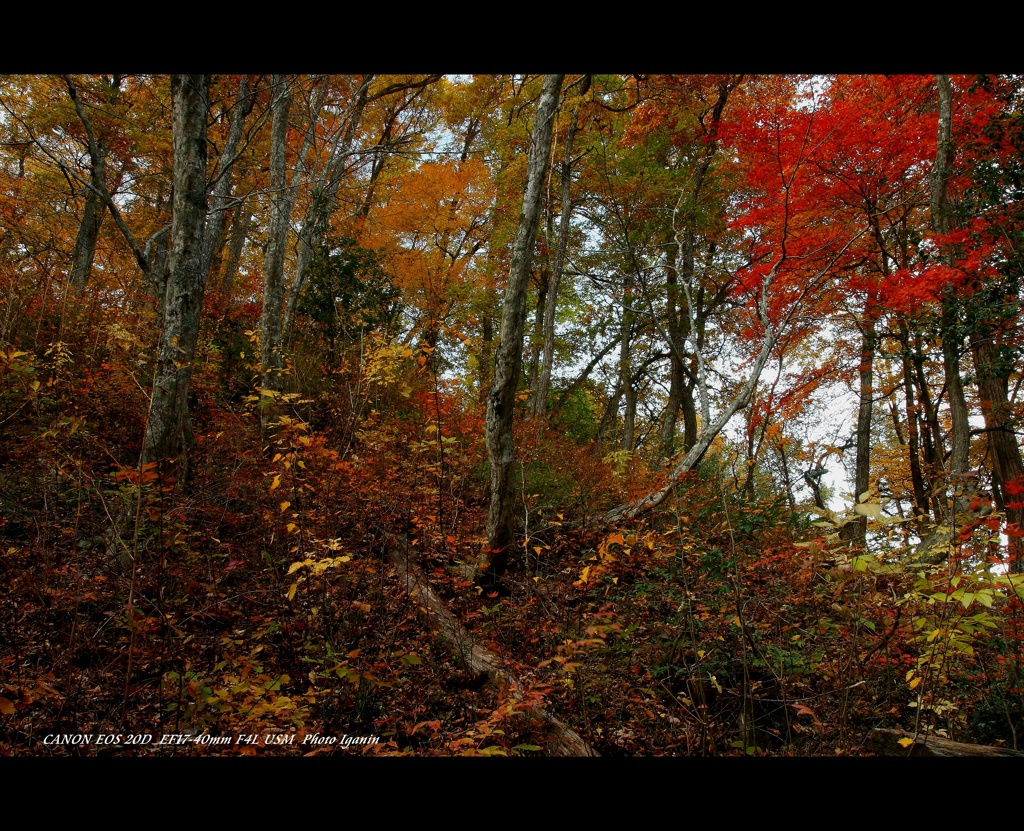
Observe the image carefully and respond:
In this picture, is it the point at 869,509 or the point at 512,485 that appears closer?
the point at 869,509

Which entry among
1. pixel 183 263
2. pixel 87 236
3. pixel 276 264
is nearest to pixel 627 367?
pixel 276 264

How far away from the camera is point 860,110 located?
30.5 feet

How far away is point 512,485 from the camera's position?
549 centimetres

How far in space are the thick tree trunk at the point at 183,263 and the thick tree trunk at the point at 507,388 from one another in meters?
3.21

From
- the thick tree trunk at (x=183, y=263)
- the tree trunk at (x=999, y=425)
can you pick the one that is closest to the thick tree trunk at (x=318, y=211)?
the thick tree trunk at (x=183, y=263)

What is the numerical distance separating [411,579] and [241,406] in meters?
5.12

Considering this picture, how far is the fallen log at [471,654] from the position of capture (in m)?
3.11

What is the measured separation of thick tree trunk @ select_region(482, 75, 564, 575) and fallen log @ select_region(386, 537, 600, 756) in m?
0.83

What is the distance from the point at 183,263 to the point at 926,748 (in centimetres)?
705

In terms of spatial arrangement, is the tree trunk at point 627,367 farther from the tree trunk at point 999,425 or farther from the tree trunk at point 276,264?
the tree trunk at point 276,264

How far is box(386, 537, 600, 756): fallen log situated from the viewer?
3.11 m

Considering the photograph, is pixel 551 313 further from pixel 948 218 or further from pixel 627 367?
pixel 627 367
